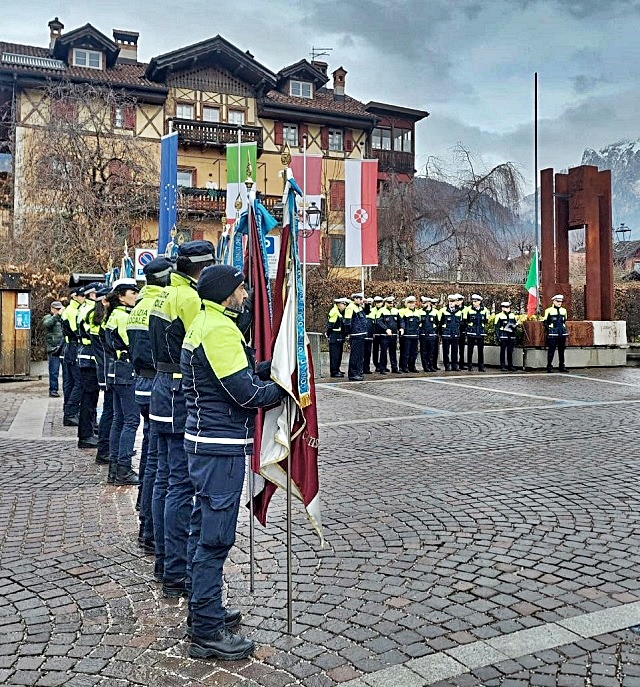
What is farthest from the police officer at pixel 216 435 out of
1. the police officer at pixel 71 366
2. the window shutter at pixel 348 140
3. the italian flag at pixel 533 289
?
the window shutter at pixel 348 140

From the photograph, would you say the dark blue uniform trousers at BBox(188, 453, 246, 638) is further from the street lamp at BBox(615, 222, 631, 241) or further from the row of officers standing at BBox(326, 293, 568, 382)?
the street lamp at BBox(615, 222, 631, 241)

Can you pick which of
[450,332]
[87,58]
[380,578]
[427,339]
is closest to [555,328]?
[450,332]

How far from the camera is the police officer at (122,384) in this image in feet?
25.9

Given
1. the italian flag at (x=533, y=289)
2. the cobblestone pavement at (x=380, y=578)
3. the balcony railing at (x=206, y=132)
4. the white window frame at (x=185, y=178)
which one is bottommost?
the cobblestone pavement at (x=380, y=578)

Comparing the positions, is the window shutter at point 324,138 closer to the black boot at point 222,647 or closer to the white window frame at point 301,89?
the white window frame at point 301,89

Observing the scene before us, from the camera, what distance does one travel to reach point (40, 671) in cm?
385

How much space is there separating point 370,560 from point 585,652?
181 centimetres

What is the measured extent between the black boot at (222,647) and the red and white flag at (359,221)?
16863 millimetres

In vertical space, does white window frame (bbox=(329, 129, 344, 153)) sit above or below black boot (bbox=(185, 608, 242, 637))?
above

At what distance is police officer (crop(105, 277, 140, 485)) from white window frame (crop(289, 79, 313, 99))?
3828 cm

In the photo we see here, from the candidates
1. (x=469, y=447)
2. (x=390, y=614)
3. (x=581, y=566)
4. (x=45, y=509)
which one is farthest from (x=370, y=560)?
(x=469, y=447)

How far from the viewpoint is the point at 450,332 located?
21922mm

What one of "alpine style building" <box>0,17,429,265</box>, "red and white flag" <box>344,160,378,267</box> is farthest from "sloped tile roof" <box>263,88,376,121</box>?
"red and white flag" <box>344,160,378,267</box>

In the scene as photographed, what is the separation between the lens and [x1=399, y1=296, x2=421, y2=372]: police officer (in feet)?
69.8
